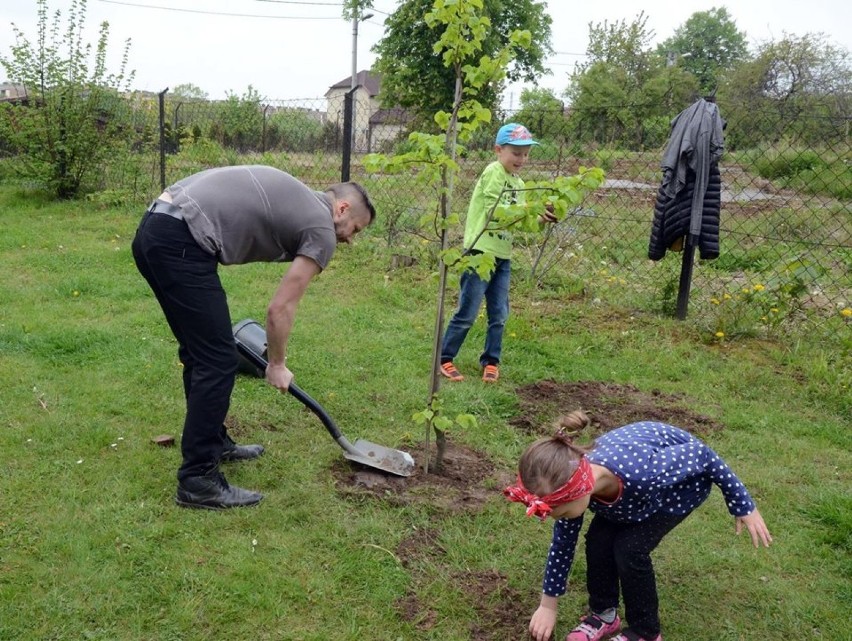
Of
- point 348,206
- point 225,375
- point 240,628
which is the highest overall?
point 348,206

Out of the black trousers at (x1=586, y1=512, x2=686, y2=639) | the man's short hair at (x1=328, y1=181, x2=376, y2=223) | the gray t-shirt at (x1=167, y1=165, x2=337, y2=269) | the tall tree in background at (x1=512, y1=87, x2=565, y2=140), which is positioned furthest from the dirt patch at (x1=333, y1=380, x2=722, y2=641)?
the tall tree in background at (x1=512, y1=87, x2=565, y2=140)

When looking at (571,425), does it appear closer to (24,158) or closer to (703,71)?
(24,158)

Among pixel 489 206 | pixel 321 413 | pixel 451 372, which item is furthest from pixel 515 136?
pixel 321 413

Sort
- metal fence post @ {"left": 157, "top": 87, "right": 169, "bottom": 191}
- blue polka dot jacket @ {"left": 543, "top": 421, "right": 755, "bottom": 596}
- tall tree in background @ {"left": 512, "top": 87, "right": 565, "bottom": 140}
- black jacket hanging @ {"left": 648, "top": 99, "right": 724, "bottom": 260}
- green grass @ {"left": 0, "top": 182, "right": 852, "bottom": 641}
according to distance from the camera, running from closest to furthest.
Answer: blue polka dot jacket @ {"left": 543, "top": 421, "right": 755, "bottom": 596}
green grass @ {"left": 0, "top": 182, "right": 852, "bottom": 641}
black jacket hanging @ {"left": 648, "top": 99, "right": 724, "bottom": 260}
tall tree in background @ {"left": 512, "top": 87, "right": 565, "bottom": 140}
metal fence post @ {"left": 157, "top": 87, "right": 169, "bottom": 191}

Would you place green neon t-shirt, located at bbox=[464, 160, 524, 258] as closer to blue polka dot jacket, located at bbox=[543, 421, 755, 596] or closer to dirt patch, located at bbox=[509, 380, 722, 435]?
dirt patch, located at bbox=[509, 380, 722, 435]

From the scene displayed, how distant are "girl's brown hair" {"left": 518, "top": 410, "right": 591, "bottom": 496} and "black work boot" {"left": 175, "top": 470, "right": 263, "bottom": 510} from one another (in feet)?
4.90

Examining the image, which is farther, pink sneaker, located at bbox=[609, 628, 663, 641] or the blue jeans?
the blue jeans

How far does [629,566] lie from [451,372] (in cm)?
260

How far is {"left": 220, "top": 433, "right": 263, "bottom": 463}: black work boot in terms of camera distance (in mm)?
3471

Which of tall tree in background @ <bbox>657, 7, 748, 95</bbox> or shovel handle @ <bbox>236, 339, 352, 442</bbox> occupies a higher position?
tall tree in background @ <bbox>657, 7, 748, 95</bbox>

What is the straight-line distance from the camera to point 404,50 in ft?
96.2

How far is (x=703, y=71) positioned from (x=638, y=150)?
58.2 m

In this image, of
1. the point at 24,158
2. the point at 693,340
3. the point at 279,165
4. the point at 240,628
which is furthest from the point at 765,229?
the point at 24,158

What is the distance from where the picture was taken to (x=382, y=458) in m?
3.47
